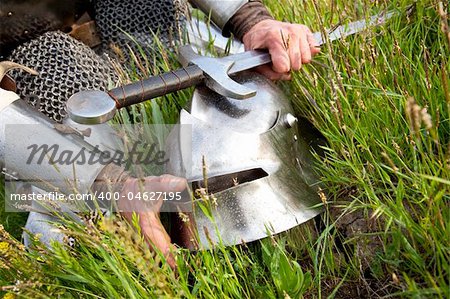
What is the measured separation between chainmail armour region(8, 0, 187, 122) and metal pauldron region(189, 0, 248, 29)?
0.14 metres

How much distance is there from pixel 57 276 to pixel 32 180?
49 centimetres

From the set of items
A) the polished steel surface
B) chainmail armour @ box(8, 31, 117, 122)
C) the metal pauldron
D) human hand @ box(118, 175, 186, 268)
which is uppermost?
the metal pauldron

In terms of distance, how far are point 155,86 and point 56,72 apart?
2.09 ft

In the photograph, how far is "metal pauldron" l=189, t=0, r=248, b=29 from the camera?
2549 mm

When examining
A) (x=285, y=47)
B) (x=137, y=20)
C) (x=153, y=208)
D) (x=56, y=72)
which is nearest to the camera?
(x=153, y=208)

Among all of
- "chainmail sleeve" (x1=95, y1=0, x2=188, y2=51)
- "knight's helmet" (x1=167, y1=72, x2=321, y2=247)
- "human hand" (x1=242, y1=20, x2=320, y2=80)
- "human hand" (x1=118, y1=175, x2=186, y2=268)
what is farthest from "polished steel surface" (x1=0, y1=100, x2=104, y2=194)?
"chainmail sleeve" (x1=95, y1=0, x2=188, y2=51)

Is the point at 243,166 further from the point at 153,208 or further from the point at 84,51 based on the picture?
the point at 84,51

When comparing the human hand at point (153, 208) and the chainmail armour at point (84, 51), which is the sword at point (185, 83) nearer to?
the human hand at point (153, 208)

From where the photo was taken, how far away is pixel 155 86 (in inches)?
75.5

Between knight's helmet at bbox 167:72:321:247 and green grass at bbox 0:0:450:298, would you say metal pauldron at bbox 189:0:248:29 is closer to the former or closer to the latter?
green grass at bbox 0:0:450:298

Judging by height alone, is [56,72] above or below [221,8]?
below

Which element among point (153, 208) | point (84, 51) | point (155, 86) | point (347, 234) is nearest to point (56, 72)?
point (84, 51)

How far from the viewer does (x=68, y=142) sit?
6.47 ft

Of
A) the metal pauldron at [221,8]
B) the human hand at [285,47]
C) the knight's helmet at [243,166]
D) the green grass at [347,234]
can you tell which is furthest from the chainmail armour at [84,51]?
the knight's helmet at [243,166]
